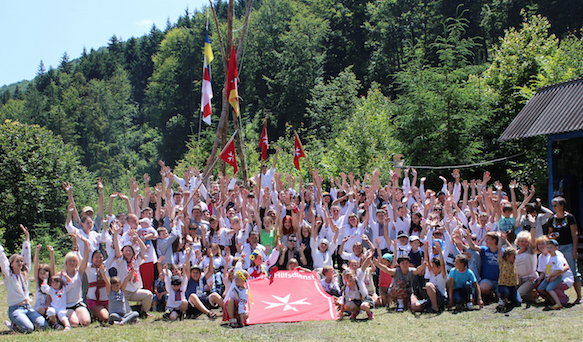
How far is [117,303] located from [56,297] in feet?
3.03

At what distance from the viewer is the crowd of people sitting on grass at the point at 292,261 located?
28.0 ft

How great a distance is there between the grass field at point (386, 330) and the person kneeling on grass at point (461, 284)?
26cm

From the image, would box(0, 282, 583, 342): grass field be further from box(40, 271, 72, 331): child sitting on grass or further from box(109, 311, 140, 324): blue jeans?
box(40, 271, 72, 331): child sitting on grass

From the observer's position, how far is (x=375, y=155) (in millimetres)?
26484

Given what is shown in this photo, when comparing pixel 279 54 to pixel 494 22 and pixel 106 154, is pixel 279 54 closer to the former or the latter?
pixel 494 22

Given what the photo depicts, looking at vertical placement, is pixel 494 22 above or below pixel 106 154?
above

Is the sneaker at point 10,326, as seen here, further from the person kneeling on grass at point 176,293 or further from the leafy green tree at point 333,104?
the leafy green tree at point 333,104

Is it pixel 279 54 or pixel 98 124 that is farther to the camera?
pixel 98 124

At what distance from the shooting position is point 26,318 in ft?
27.0

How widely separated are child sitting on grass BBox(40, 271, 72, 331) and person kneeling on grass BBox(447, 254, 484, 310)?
19.9 feet

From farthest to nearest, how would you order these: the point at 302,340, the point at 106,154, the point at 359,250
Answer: the point at 106,154
the point at 359,250
the point at 302,340

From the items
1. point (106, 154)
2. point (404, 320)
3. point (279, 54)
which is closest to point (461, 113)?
point (404, 320)

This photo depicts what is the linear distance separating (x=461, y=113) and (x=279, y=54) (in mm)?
37065

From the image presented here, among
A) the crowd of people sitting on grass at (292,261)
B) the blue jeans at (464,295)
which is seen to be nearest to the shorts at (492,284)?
the crowd of people sitting on grass at (292,261)
